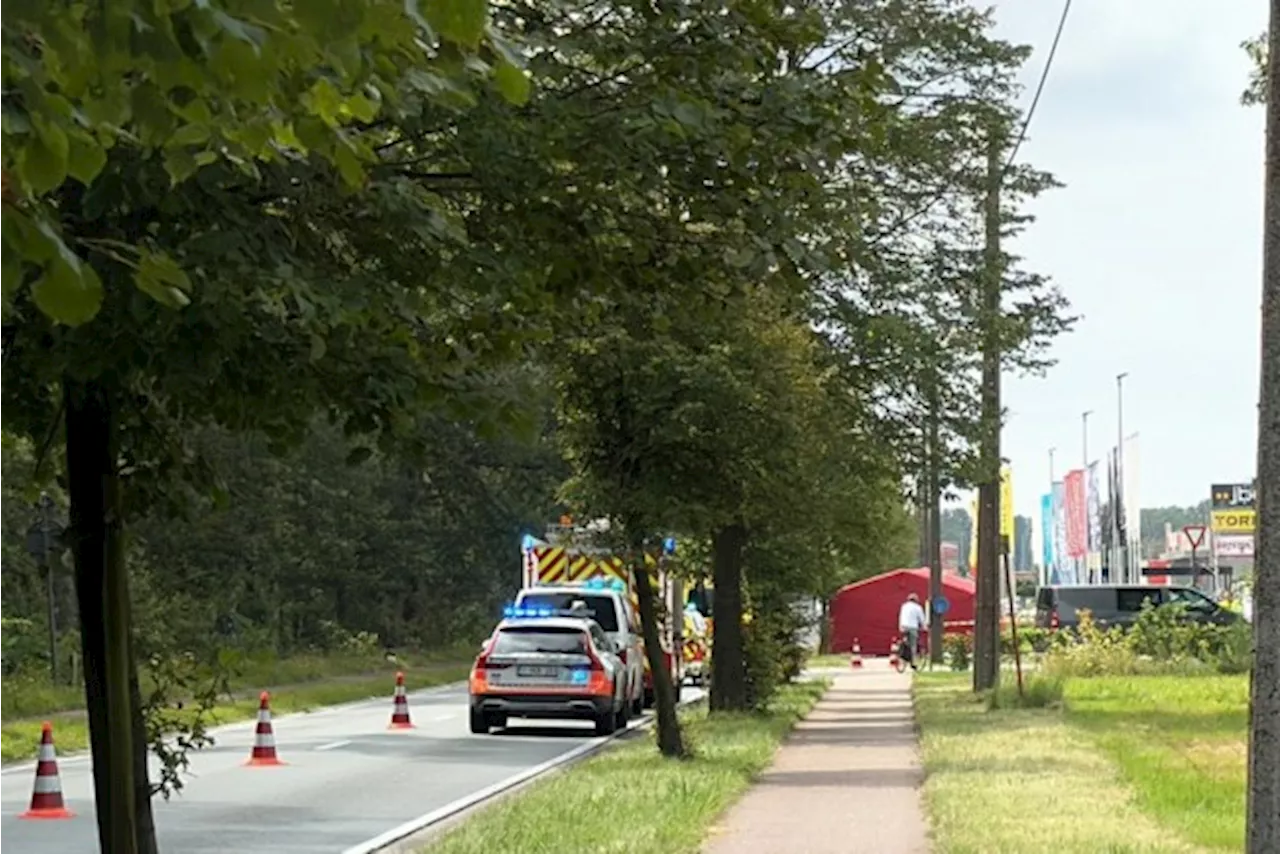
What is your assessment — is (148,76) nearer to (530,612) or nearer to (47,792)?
(47,792)

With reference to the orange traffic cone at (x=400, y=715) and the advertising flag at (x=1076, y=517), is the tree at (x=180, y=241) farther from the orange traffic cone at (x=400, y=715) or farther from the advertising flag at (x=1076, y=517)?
the advertising flag at (x=1076, y=517)

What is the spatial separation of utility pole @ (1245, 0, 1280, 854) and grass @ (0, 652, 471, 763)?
11.3 feet

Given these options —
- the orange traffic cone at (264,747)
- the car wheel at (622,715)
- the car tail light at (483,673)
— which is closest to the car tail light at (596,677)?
the car wheel at (622,715)

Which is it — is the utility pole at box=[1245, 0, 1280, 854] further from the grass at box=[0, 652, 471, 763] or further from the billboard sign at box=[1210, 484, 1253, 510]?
the billboard sign at box=[1210, 484, 1253, 510]

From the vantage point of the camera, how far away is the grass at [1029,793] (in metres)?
13.0

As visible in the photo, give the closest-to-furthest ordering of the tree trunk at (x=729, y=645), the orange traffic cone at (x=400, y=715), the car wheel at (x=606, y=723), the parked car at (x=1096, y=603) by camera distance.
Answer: the car wheel at (x=606, y=723)
the tree trunk at (x=729, y=645)
the orange traffic cone at (x=400, y=715)
the parked car at (x=1096, y=603)

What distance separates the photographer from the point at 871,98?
25.6 ft

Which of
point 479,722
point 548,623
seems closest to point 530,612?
point 479,722

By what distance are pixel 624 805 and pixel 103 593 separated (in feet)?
29.4

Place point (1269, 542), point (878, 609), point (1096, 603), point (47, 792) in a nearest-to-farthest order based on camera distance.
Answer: point (1269, 542), point (47, 792), point (1096, 603), point (878, 609)

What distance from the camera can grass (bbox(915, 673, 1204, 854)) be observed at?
13000mm

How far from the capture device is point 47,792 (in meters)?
17.6

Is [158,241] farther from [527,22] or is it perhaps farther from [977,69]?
[977,69]

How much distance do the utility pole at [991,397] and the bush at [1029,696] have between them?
Answer: 1.75m
